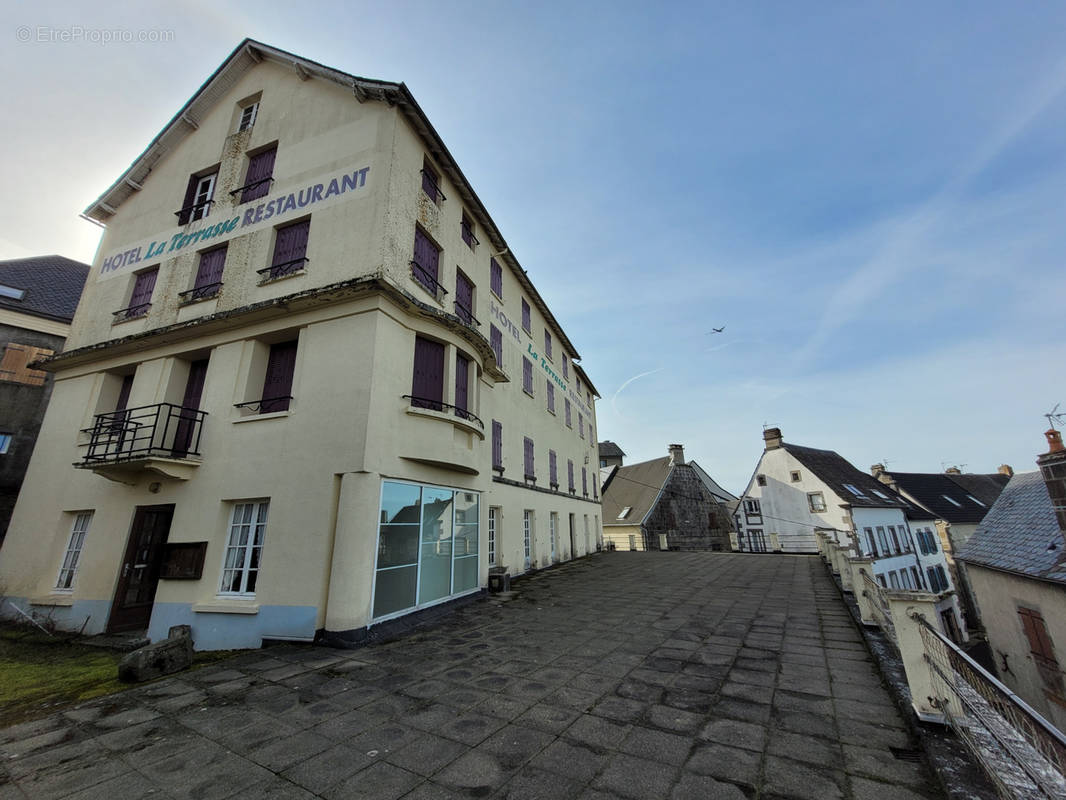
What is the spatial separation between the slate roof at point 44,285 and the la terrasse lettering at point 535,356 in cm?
1602

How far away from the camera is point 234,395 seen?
30.6ft

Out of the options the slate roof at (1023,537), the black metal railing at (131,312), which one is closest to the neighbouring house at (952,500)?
the slate roof at (1023,537)

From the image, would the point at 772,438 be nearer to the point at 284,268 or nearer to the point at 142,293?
the point at 284,268

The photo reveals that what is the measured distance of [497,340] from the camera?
49.0 ft

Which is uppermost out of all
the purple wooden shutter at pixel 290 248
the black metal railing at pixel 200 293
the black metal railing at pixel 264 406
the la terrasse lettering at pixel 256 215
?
the la terrasse lettering at pixel 256 215

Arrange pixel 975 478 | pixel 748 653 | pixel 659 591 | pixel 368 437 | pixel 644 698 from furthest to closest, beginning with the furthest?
pixel 975 478, pixel 659 591, pixel 368 437, pixel 748 653, pixel 644 698

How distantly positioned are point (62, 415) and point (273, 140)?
9897 mm

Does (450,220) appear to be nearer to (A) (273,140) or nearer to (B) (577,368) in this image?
(A) (273,140)

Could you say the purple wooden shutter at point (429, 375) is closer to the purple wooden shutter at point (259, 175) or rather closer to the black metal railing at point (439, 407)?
the black metal railing at point (439, 407)

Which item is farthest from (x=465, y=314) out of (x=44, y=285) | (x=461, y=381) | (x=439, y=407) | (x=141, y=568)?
(x=44, y=285)

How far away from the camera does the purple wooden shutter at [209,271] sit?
10.8 meters

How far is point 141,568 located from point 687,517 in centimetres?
3145

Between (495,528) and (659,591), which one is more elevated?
(495,528)

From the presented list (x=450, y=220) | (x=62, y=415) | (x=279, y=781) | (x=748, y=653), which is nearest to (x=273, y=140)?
(x=450, y=220)
